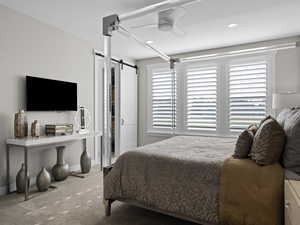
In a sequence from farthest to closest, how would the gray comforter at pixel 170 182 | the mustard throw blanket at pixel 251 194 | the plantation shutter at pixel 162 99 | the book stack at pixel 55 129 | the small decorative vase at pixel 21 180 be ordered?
the plantation shutter at pixel 162 99
the book stack at pixel 55 129
the small decorative vase at pixel 21 180
the gray comforter at pixel 170 182
the mustard throw blanket at pixel 251 194

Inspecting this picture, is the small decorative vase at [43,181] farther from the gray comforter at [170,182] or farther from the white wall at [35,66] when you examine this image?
the gray comforter at [170,182]

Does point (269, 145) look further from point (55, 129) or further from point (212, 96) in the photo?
point (212, 96)

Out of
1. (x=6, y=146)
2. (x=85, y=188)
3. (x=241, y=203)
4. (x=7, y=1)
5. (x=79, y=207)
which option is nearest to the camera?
(x=241, y=203)

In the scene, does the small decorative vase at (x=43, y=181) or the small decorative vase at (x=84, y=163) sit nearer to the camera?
the small decorative vase at (x=43, y=181)

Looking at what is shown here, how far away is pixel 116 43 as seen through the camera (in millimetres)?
4246

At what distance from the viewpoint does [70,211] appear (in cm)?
236

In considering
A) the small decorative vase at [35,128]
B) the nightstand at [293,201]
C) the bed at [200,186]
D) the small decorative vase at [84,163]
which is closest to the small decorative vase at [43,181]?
the small decorative vase at [35,128]

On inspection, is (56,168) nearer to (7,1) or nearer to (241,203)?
(7,1)

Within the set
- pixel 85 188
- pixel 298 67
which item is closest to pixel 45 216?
pixel 85 188

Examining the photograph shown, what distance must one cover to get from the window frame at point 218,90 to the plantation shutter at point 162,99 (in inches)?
4.2

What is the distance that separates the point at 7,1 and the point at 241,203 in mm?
3540

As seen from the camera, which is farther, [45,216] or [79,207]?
[79,207]

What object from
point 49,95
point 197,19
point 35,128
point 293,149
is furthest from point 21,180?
point 197,19

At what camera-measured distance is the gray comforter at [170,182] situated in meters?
1.77
